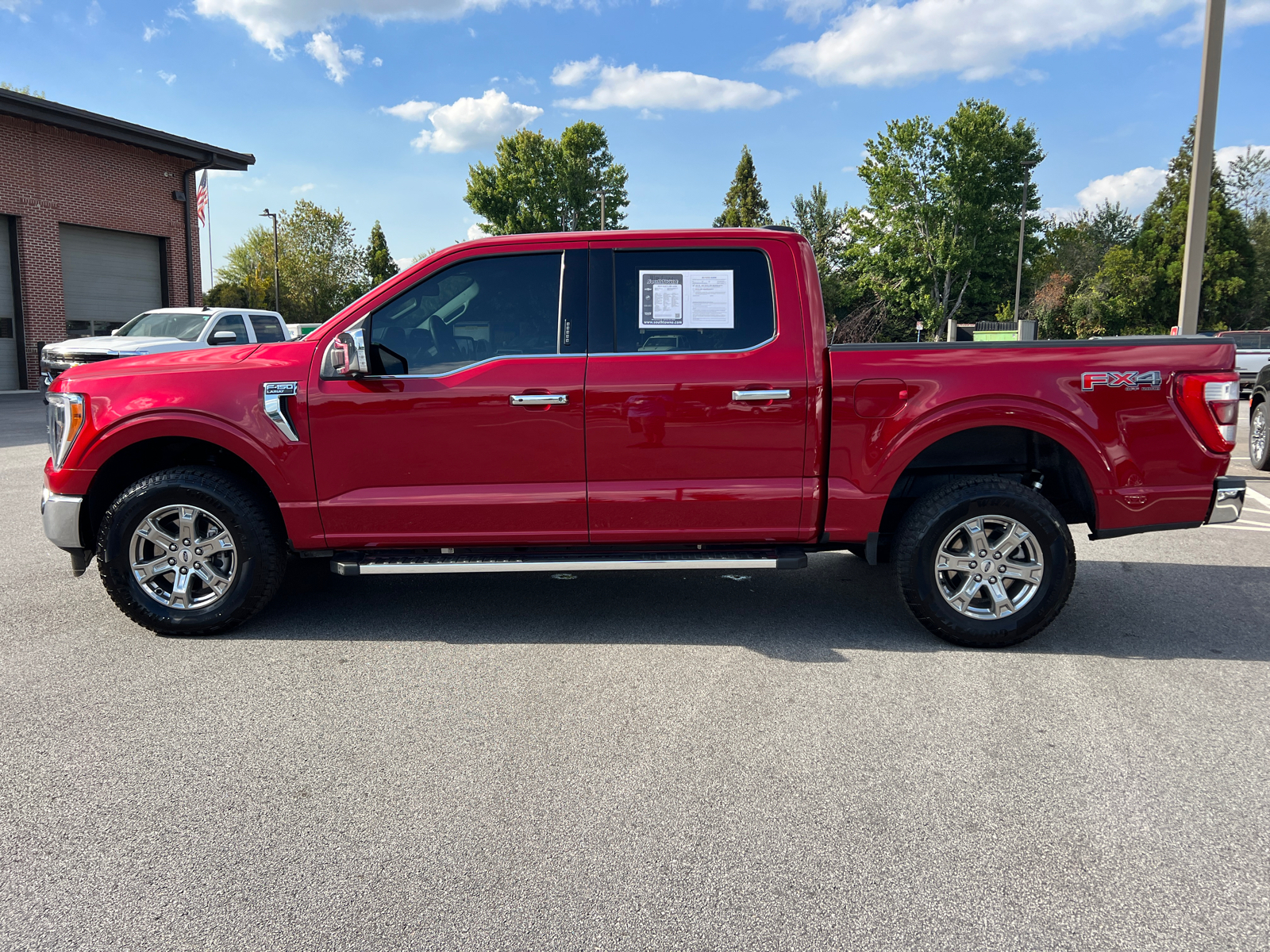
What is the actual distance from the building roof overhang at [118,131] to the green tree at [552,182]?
33.8 m

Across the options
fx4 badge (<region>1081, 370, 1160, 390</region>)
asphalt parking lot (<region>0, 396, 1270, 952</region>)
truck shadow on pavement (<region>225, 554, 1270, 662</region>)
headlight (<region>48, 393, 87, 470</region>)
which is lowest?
asphalt parking lot (<region>0, 396, 1270, 952</region>)

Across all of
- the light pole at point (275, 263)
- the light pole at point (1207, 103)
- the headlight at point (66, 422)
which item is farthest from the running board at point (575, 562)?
the light pole at point (275, 263)

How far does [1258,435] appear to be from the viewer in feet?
35.0

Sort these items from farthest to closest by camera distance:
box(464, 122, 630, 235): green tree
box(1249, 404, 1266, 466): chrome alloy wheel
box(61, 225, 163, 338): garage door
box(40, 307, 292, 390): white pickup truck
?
1. box(464, 122, 630, 235): green tree
2. box(61, 225, 163, 338): garage door
3. box(40, 307, 292, 390): white pickup truck
4. box(1249, 404, 1266, 466): chrome alloy wheel

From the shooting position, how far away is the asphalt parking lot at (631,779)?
7.96 feet

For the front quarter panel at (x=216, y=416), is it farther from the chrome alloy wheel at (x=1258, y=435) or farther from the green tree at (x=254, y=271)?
the green tree at (x=254, y=271)

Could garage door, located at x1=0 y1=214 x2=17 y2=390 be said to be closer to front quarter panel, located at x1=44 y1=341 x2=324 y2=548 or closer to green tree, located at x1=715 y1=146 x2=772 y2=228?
front quarter panel, located at x1=44 y1=341 x2=324 y2=548

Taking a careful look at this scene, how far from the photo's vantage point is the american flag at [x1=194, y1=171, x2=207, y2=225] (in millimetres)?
29416

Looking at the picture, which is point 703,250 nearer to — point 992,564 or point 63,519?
point 992,564

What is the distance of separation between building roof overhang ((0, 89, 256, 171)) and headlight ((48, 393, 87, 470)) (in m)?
21.5

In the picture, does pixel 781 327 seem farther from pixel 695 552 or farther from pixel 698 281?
pixel 695 552

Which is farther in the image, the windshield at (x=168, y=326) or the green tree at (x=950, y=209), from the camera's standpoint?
the green tree at (x=950, y=209)

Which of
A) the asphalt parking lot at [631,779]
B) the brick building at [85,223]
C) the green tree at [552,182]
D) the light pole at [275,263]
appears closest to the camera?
the asphalt parking lot at [631,779]

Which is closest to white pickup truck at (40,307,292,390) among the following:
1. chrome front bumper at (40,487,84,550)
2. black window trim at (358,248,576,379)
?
chrome front bumper at (40,487,84,550)
